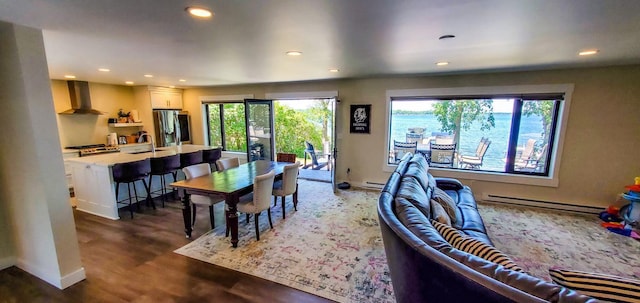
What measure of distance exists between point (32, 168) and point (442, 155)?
550cm

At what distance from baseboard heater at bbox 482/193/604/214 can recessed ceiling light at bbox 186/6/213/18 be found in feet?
16.1

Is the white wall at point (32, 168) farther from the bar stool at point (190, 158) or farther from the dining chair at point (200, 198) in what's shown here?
the bar stool at point (190, 158)

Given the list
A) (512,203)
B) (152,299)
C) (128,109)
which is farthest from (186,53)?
(512,203)

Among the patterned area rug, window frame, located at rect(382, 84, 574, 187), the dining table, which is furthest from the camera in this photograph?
window frame, located at rect(382, 84, 574, 187)

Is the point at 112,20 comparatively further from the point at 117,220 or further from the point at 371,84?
the point at 371,84

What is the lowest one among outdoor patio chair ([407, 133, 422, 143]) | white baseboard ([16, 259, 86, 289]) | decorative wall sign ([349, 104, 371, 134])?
white baseboard ([16, 259, 86, 289])

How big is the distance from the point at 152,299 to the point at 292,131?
6515mm

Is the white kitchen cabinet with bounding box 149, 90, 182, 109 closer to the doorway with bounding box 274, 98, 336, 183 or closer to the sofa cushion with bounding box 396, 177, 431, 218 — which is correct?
the doorway with bounding box 274, 98, 336, 183

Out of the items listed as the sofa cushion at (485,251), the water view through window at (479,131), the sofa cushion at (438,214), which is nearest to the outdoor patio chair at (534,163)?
the water view through window at (479,131)

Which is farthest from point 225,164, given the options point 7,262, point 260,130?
point 7,262

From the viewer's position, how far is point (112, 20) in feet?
5.89

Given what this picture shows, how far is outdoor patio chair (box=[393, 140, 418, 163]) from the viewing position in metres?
5.09

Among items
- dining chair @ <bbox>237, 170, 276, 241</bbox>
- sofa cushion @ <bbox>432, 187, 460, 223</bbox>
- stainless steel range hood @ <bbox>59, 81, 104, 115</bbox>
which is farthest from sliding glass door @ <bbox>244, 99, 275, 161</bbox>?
sofa cushion @ <bbox>432, 187, 460, 223</bbox>

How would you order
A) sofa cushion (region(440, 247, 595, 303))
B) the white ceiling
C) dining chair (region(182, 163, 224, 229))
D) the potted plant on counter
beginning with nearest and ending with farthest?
sofa cushion (region(440, 247, 595, 303)), the white ceiling, dining chair (region(182, 163, 224, 229)), the potted plant on counter
